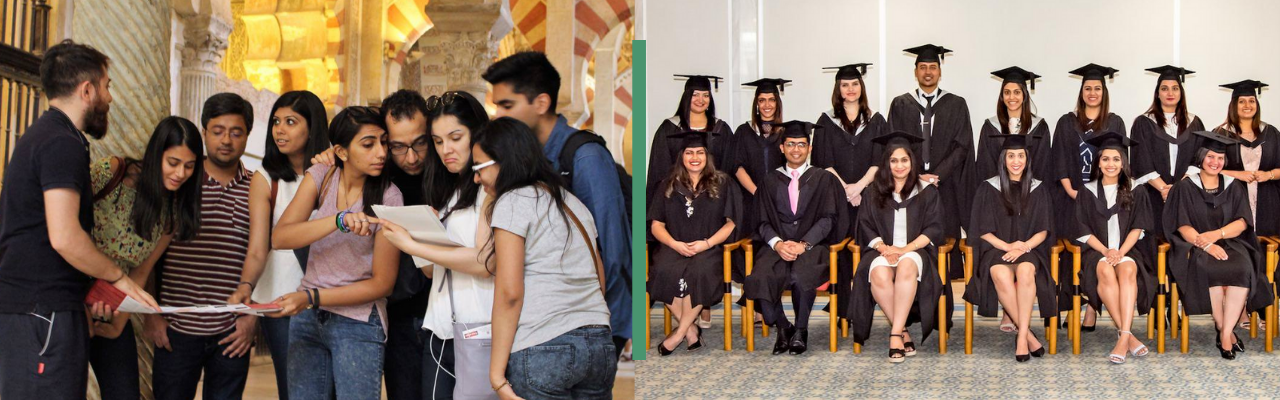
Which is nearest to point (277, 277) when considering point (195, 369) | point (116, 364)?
point (195, 369)

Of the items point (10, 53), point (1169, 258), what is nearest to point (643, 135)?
point (10, 53)

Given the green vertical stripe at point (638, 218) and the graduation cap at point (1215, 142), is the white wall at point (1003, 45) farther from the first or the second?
the green vertical stripe at point (638, 218)

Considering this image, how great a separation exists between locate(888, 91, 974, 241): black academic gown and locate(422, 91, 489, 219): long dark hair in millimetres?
3600

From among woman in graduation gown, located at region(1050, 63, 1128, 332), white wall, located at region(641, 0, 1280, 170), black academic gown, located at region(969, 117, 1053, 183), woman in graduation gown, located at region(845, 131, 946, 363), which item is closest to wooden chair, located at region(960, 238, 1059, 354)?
woman in graduation gown, located at region(845, 131, 946, 363)

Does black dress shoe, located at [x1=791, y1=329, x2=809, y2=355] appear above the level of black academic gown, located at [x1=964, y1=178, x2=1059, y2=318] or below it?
below

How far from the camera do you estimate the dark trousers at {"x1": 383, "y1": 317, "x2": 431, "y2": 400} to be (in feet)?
10.6

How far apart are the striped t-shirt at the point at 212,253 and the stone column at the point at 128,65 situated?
0.30 m

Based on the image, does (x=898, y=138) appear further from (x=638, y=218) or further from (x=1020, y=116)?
(x=638, y=218)

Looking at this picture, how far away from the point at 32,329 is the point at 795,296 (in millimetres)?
3526

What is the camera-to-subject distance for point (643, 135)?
2.67 meters

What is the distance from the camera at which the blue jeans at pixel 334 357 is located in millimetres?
2988

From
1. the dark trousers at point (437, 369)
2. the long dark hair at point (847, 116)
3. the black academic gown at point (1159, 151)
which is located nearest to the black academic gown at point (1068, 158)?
the black academic gown at point (1159, 151)

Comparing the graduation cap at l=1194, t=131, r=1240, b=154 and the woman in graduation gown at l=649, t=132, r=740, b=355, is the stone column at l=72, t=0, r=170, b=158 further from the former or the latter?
the graduation cap at l=1194, t=131, r=1240, b=154

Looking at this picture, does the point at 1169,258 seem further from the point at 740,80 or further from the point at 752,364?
the point at 740,80
